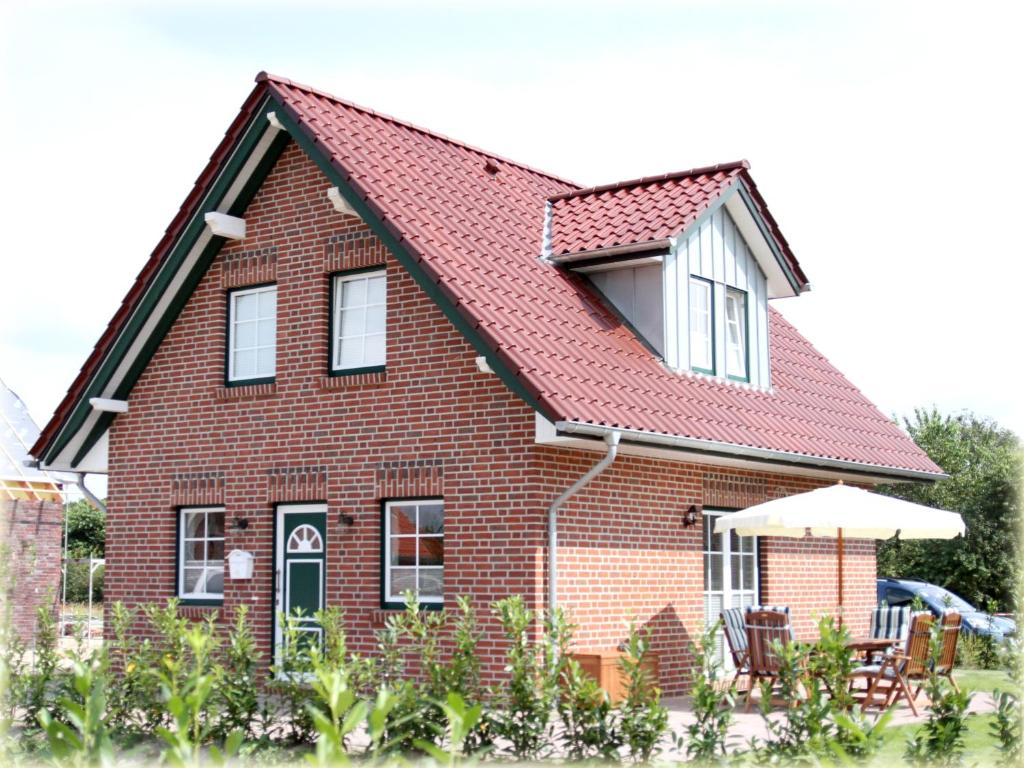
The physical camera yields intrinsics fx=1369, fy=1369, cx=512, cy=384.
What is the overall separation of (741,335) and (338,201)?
555 centimetres

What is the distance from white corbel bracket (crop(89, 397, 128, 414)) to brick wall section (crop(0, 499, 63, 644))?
9.71 metres

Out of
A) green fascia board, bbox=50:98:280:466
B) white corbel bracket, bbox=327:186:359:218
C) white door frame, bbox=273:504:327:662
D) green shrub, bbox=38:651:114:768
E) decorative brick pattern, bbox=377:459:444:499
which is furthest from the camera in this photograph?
green fascia board, bbox=50:98:280:466

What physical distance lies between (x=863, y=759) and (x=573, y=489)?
5859 mm

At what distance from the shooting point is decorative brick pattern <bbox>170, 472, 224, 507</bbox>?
16.4 metres

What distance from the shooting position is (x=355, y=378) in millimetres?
15258

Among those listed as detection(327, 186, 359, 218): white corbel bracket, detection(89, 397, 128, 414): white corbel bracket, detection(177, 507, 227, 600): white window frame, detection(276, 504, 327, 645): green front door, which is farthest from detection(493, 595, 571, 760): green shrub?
detection(89, 397, 128, 414): white corbel bracket

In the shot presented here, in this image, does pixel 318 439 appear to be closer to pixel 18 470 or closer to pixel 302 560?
pixel 302 560

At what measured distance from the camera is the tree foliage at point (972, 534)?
33375mm

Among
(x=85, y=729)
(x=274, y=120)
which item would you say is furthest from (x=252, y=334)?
(x=85, y=729)

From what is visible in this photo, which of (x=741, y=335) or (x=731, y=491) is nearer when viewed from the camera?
(x=731, y=491)

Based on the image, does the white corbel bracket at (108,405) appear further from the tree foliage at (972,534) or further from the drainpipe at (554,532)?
the tree foliage at (972,534)

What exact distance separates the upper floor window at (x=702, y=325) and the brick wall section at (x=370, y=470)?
1.33m

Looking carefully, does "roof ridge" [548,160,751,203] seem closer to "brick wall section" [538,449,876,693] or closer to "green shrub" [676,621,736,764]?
"brick wall section" [538,449,876,693]

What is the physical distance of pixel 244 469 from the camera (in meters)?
16.2
